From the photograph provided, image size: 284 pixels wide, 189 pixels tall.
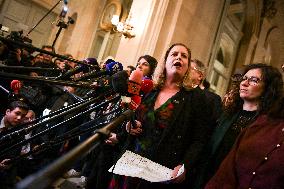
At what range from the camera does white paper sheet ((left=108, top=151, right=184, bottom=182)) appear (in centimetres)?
176

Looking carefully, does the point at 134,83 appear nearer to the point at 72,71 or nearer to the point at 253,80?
the point at 72,71

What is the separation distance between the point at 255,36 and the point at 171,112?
10078 millimetres

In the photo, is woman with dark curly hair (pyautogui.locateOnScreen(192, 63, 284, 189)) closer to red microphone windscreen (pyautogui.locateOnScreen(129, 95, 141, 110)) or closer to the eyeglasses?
the eyeglasses

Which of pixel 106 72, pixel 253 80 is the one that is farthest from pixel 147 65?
pixel 106 72

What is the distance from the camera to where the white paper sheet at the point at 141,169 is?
1759mm

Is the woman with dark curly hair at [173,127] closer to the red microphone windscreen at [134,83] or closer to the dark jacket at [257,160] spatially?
the dark jacket at [257,160]

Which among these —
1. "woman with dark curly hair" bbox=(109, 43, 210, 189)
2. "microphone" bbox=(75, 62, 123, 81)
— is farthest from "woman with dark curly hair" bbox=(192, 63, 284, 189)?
"microphone" bbox=(75, 62, 123, 81)

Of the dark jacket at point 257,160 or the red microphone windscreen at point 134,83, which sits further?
the dark jacket at point 257,160

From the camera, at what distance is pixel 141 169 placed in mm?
1788

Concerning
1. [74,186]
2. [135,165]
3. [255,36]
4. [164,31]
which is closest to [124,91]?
[135,165]

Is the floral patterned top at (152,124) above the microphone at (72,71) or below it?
below

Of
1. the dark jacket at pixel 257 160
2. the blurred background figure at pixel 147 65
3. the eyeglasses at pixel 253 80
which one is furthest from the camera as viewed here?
the blurred background figure at pixel 147 65

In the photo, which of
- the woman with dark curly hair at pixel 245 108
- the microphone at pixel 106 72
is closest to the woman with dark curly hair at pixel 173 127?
the woman with dark curly hair at pixel 245 108

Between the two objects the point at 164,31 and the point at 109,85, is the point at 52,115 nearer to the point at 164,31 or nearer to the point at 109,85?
the point at 109,85
